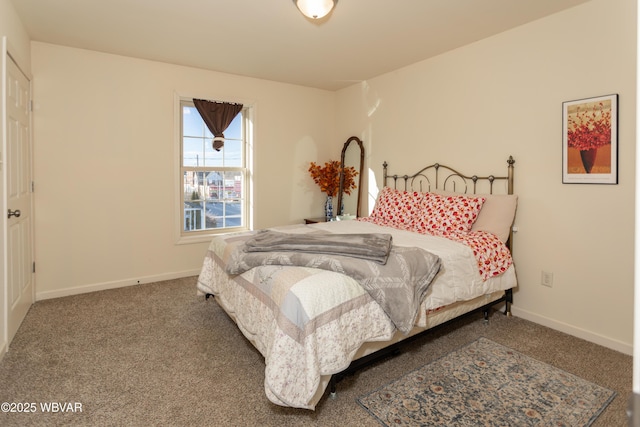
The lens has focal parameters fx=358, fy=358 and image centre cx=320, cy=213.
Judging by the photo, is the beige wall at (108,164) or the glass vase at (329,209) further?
the glass vase at (329,209)

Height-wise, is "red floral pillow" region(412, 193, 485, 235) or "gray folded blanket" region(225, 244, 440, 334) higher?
"red floral pillow" region(412, 193, 485, 235)

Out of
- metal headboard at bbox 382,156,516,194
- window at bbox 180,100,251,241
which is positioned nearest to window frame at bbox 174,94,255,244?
window at bbox 180,100,251,241

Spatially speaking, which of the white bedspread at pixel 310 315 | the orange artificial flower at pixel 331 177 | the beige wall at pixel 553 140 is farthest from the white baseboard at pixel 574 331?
the orange artificial flower at pixel 331 177

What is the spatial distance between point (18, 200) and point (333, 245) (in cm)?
257

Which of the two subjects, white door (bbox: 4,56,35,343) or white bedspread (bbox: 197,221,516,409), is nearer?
white bedspread (bbox: 197,221,516,409)

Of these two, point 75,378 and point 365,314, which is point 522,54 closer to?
→ point 365,314

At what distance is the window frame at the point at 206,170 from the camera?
13.6 feet

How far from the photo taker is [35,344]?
2533mm

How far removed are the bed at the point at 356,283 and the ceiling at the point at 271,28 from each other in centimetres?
124

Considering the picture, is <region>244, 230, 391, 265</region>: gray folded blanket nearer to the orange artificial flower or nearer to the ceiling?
the ceiling

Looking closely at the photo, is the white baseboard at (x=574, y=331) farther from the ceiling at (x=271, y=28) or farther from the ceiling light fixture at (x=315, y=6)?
the ceiling light fixture at (x=315, y=6)

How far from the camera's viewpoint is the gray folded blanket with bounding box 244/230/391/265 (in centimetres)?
213

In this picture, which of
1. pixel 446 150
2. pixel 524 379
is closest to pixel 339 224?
pixel 446 150

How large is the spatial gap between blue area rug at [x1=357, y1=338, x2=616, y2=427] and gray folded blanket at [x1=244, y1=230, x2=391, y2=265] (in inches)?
29.5
